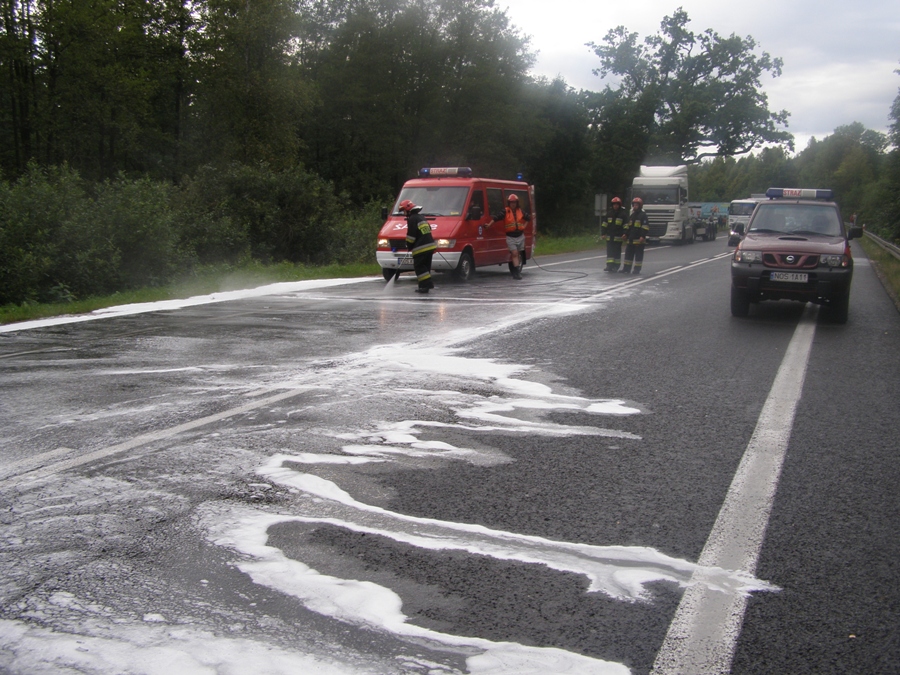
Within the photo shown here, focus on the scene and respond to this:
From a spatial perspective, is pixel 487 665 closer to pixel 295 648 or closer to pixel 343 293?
pixel 295 648

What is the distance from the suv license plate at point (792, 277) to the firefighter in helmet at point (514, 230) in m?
8.01

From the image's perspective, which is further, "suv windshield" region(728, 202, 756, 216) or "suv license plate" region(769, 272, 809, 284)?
"suv windshield" region(728, 202, 756, 216)

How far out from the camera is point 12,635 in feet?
10.2

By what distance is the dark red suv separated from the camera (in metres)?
12.1

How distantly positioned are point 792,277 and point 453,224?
8.04 meters

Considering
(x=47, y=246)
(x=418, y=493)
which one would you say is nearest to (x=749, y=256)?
(x=418, y=493)

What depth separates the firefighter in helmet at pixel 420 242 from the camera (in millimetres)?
15812

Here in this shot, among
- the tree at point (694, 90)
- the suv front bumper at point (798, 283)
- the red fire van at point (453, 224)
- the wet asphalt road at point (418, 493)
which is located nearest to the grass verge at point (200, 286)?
the red fire van at point (453, 224)

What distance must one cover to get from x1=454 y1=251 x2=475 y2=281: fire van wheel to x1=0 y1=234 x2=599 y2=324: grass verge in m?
3.27

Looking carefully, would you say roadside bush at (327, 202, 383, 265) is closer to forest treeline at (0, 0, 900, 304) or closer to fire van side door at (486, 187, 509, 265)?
forest treeline at (0, 0, 900, 304)

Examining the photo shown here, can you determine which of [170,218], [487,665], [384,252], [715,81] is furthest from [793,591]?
[715,81]

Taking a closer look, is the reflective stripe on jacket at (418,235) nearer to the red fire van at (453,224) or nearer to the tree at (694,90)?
the red fire van at (453,224)

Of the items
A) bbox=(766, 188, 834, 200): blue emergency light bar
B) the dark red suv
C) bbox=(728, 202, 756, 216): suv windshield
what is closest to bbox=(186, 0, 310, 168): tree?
bbox=(728, 202, 756, 216): suv windshield

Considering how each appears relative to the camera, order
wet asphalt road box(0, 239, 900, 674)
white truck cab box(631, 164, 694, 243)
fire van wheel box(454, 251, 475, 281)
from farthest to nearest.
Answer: white truck cab box(631, 164, 694, 243)
fire van wheel box(454, 251, 475, 281)
wet asphalt road box(0, 239, 900, 674)
